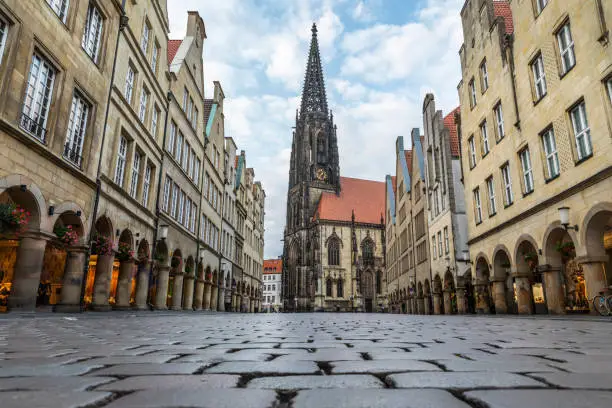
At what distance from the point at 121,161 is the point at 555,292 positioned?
55.4ft

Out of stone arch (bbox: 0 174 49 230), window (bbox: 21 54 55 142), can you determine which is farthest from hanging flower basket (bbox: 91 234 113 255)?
window (bbox: 21 54 55 142)

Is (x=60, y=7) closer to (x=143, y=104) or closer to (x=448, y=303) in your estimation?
(x=143, y=104)

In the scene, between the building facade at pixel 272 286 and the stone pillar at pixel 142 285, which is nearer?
the stone pillar at pixel 142 285

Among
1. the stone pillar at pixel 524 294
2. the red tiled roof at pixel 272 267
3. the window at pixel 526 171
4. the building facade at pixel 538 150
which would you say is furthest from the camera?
the red tiled roof at pixel 272 267

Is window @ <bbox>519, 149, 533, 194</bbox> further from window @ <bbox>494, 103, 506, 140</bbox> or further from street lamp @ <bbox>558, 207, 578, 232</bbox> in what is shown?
street lamp @ <bbox>558, 207, 578, 232</bbox>

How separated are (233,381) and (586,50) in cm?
1466

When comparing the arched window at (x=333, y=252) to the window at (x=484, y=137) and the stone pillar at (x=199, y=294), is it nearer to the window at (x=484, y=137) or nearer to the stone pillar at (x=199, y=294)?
the stone pillar at (x=199, y=294)

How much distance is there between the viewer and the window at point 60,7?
11953 millimetres

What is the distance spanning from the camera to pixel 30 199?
10.8m

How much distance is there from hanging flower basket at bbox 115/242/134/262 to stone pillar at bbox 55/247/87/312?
2.93 m

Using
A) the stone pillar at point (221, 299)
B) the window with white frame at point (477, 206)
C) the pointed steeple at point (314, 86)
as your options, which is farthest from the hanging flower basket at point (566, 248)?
the pointed steeple at point (314, 86)

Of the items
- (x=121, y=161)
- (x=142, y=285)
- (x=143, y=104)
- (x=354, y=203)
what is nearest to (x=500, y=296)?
(x=142, y=285)

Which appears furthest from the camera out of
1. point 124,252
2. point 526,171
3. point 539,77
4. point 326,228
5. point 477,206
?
point 326,228

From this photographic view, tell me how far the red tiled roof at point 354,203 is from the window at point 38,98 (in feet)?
206
